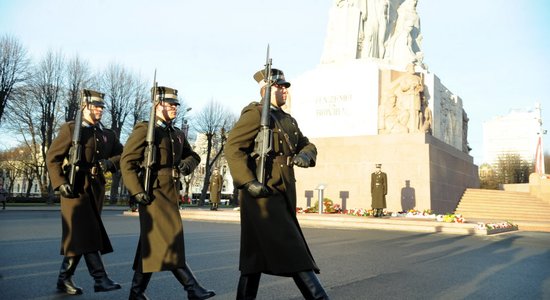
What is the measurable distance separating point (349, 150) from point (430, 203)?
4.16 metres

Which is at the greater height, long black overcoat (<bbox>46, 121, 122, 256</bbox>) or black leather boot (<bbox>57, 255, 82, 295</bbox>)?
long black overcoat (<bbox>46, 121, 122, 256</bbox>)

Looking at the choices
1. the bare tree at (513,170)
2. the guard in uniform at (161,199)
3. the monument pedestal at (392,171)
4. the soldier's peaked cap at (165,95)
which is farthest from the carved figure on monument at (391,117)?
the bare tree at (513,170)

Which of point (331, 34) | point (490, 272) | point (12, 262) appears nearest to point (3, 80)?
point (331, 34)

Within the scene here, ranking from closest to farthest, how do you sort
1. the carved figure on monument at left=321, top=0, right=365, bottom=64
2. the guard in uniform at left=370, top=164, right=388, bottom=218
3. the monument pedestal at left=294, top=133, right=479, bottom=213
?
the guard in uniform at left=370, top=164, right=388, bottom=218 < the monument pedestal at left=294, top=133, right=479, bottom=213 < the carved figure on monument at left=321, top=0, right=365, bottom=64

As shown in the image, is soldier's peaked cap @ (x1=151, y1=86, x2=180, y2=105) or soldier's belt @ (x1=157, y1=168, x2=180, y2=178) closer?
soldier's belt @ (x1=157, y1=168, x2=180, y2=178)

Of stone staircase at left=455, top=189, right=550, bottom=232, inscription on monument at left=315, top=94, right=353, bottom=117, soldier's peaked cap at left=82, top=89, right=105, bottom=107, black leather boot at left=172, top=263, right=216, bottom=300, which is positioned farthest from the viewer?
inscription on monument at left=315, top=94, right=353, bottom=117

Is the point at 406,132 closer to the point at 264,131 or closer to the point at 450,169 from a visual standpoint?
the point at 450,169

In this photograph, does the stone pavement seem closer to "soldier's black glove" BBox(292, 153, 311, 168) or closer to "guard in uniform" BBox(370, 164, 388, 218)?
"guard in uniform" BBox(370, 164, 388, 218)

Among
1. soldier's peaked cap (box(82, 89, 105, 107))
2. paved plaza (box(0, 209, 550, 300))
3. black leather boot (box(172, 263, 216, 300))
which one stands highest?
soldier's peaked cap (box(82, 89, 105, 107))

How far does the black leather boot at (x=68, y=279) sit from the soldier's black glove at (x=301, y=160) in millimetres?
2722

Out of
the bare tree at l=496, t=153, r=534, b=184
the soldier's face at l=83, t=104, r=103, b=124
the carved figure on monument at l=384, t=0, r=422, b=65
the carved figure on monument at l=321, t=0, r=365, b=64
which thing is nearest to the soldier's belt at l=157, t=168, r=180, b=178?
the soldier's face at l=83, t=104, r=103, b=124

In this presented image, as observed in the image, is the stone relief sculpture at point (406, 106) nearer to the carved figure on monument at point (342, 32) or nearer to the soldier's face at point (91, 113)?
the carved figure on monument at point (342, 32)

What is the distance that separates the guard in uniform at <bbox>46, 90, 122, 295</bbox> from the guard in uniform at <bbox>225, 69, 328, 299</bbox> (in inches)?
74.5

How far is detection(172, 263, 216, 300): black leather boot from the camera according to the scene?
4613mm
